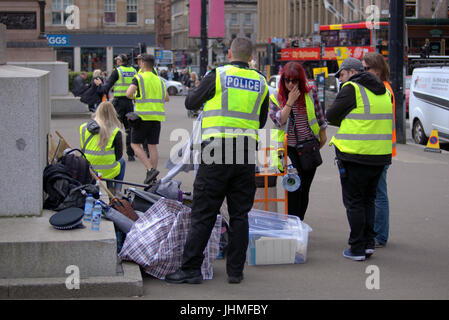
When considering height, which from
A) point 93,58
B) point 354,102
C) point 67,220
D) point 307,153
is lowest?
point 67,220

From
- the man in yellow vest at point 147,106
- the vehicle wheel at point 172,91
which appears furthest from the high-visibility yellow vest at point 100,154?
the vehicle wheel at point 172,91

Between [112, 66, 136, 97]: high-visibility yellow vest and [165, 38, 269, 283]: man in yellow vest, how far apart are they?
25.9ft

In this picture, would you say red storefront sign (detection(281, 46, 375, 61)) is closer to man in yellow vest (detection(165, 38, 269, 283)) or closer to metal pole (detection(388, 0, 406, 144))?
metal pole (detection(388, 0, 406, 144))

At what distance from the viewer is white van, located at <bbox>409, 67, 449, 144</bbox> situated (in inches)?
667

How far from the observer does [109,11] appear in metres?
64.0

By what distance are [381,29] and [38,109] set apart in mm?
30704

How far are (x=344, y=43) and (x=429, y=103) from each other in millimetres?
19651

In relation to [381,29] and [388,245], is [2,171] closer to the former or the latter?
[388,245]

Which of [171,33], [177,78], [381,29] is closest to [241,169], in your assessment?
[381,29]

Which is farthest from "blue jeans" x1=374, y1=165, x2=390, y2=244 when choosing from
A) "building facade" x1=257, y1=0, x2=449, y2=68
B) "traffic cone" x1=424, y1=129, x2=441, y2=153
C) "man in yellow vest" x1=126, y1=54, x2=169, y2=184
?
"building facade" x1=257, y1=0, x2=449, y2=68

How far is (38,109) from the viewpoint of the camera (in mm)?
6242

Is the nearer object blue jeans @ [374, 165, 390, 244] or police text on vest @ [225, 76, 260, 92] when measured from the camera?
police text on vest @ [225, 76, 260, 92]

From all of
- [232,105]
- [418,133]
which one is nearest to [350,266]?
[232,105]

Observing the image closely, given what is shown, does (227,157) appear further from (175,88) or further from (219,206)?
(175,88)
